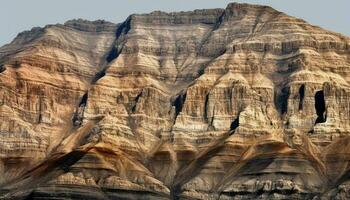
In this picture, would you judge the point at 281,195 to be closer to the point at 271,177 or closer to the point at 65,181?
the point at 271,177

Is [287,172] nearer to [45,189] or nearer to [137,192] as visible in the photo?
[137,192]

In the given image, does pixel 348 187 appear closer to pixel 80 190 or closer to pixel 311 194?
pixel 311 194

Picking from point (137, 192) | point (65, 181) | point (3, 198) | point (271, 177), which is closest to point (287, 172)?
point (271, 177)

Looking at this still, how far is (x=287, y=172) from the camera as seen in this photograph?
7849 inches

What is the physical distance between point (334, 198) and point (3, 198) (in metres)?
63.6

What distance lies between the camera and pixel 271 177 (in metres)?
198

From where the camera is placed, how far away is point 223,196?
199 metres

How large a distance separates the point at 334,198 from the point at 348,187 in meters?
3.55

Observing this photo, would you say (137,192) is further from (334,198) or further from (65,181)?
(334,198)

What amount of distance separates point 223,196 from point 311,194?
17.2 meters

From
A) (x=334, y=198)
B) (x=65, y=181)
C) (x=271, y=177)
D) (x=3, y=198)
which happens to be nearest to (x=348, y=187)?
(x=334, y=198)

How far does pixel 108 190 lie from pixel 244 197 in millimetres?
26603

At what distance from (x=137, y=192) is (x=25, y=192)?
2178 cm

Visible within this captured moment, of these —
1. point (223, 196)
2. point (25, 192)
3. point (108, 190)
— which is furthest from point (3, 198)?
point (223, 196)
